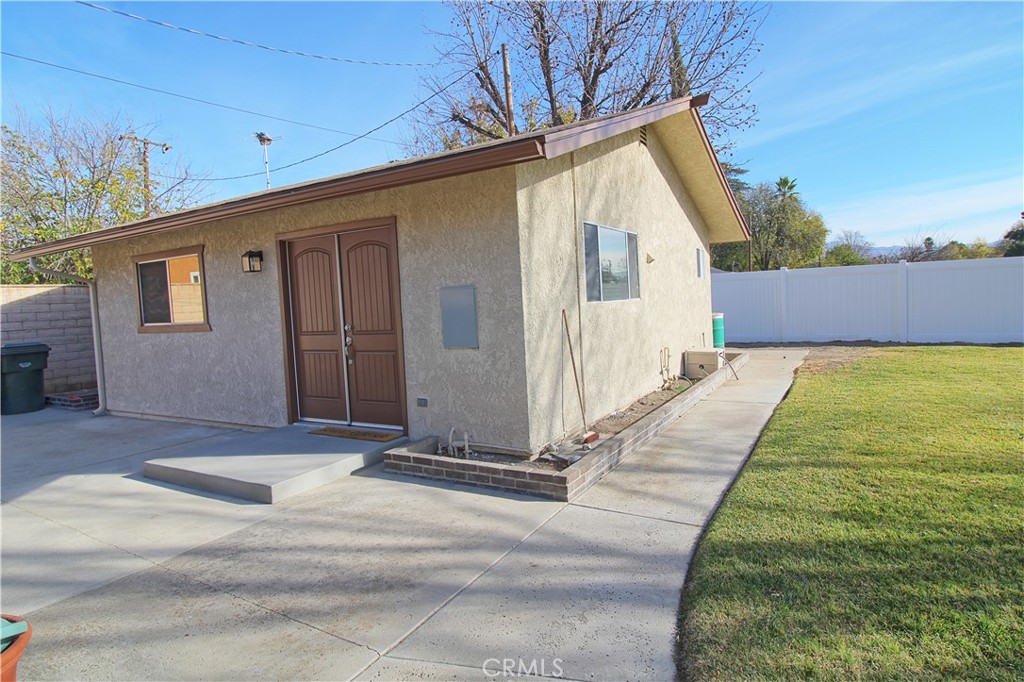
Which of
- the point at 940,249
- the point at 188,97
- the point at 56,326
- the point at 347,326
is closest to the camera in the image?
the point at 347,326

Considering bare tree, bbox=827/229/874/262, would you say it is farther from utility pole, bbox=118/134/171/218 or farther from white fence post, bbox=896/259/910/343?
utility pole, bbox=118/134/171/218

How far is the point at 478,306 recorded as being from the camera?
5.72 m

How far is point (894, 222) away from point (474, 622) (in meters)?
39.1

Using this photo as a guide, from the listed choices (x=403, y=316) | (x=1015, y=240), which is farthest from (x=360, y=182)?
(x=1015, y=240)

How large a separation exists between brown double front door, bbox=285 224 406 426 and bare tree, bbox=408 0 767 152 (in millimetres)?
12329

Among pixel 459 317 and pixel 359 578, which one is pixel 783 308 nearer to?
pixel 459 317

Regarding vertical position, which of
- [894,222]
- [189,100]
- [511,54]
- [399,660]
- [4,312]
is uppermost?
[511,54]

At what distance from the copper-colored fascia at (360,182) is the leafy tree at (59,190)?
27.3 feet

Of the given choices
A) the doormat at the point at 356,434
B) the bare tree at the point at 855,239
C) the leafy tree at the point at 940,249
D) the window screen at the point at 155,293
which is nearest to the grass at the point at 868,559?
the doormat at the point at 356,434

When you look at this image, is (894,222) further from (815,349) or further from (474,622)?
(474,622)

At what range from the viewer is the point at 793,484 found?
4.64m

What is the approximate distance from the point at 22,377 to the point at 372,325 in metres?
7.97

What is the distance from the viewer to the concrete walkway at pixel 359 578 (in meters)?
2.74

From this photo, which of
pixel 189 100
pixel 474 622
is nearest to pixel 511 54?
pixel 189 100
